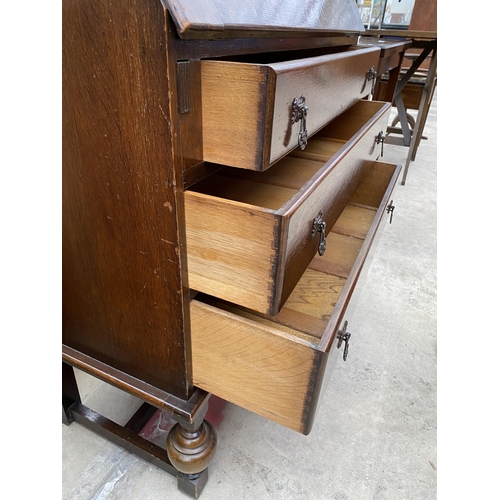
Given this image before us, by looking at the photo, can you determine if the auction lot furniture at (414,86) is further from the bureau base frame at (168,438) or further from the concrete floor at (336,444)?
the bureau base frame at (168,438)

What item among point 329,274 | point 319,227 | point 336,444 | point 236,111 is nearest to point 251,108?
point 236,111

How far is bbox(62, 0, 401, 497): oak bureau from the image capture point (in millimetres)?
428

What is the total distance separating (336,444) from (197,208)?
73 centimetres

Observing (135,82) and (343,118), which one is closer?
(135,82)

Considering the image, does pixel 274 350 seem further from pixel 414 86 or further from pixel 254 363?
pixel 414 86

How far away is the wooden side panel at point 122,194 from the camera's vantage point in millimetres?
420

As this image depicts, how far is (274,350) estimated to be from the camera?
54cm

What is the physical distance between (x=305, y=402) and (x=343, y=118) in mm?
823

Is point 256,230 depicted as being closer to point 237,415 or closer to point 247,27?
point 247,27

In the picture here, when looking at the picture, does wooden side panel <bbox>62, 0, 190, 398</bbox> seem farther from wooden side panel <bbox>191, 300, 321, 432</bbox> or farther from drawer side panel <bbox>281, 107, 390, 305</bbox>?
drawer side panel <bbox>281, 107, 390, 305</bbox>

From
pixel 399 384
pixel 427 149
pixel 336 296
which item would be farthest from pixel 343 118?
pixel 427 149

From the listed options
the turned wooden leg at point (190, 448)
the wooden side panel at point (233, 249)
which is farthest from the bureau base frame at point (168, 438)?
the wooden side panel at point (233, 249)

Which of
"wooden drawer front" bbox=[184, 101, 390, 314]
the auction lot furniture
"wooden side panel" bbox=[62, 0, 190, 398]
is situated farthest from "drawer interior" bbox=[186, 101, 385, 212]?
the auction lot furniture

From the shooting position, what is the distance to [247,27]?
472mm
